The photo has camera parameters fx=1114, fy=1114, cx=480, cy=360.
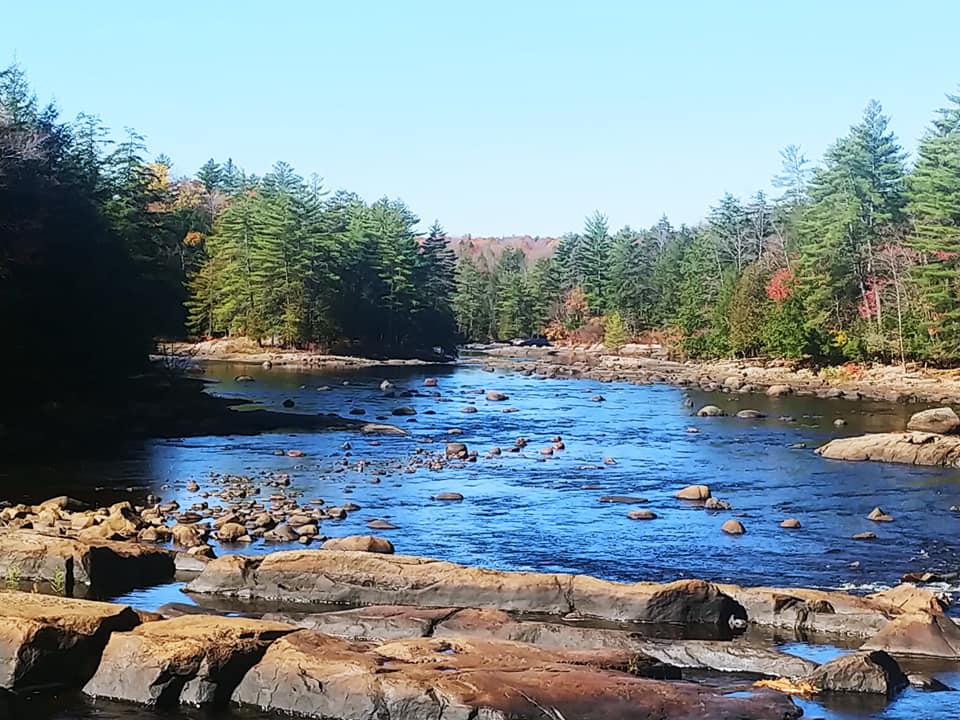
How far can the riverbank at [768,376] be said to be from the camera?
188 ft

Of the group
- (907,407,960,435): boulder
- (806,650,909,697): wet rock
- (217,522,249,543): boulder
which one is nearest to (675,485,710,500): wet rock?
(217,522,249,543): boulder

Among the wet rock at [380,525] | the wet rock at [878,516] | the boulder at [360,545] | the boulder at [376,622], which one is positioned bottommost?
the wet rock at [878,516]

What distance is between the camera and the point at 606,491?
27.8 meters

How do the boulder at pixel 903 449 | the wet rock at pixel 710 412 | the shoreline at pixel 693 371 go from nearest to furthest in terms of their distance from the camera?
the boulder at pixel 903 449
the wet rock at pixel 710 412
the shoreline at pixel 693 371

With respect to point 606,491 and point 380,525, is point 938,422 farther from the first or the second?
point 380,525

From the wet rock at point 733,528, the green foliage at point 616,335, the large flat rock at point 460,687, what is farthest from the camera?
the green foliage at point 616,335

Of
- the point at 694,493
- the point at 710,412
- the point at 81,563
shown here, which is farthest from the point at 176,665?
the point at 710,412

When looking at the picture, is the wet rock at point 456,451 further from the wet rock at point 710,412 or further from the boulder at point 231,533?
the wet rock at point 710,412

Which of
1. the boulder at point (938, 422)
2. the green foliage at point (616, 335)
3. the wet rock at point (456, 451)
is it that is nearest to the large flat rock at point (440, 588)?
the wet rock at point (456, 451)

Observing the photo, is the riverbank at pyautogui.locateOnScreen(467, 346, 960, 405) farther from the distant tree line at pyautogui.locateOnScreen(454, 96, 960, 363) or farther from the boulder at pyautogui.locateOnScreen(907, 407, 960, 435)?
the boulder at pyautogui.locateOnScreen(907, 407, 960, 435)

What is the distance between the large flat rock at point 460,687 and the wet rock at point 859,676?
1.02 metres

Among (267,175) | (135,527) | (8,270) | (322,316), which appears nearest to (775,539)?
(135,527)

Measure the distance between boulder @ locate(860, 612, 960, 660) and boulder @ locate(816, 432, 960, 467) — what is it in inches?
721

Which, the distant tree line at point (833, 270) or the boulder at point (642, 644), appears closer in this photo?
the boulder at point (642, 644)
